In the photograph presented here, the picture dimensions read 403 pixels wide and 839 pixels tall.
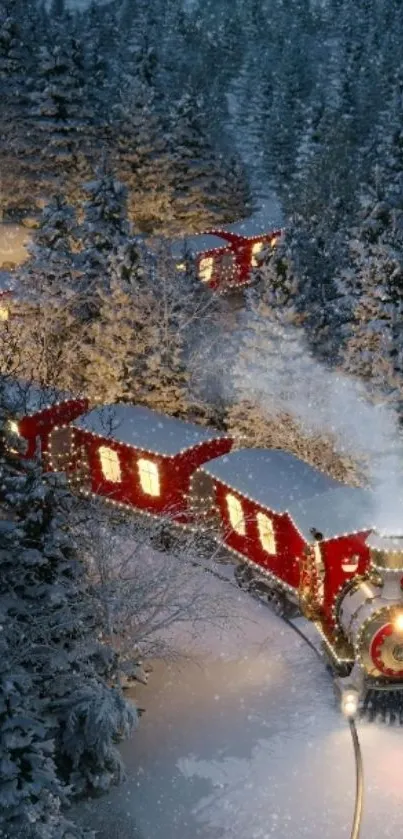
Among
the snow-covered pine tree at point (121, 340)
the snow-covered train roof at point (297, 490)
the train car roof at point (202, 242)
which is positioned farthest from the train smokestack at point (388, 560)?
the train car roof at point (202, 242)

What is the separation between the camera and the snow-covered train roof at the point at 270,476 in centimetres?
2548

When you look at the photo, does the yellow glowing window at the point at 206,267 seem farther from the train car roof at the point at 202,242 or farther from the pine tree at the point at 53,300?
the pine tree at the point at 53,300

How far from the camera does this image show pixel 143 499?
30.8 m

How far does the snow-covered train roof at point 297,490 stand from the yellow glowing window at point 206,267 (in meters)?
22.2

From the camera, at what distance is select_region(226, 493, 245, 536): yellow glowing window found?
26.9m

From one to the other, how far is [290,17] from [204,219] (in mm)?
72325

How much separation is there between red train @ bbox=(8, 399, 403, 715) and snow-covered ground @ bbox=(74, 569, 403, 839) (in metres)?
1.56

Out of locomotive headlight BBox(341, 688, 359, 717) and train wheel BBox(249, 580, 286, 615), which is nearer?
locomotive headlight BBox(341, 688, 359, 717)

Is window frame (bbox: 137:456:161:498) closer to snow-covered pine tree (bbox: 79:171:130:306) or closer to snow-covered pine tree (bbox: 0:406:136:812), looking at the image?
snow-covered pine tree (bbox: 79:171:130:306)

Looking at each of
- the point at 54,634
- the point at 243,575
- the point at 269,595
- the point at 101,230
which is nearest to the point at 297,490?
the point at 269,595

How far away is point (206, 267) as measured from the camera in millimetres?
48781

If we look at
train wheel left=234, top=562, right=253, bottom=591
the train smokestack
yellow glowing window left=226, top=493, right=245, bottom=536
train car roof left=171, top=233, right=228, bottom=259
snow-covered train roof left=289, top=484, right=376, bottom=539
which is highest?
the train smokestack

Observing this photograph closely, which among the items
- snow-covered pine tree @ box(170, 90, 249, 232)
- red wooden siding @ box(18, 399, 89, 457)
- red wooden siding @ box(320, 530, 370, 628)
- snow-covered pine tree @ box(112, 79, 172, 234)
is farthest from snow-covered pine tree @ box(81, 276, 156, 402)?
snow-covered pine tree @ box(170, 90, 249, 232)

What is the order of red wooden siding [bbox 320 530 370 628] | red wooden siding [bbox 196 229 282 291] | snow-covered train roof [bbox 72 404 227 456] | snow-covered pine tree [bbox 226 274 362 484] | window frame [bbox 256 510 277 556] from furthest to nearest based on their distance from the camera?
red wooden siding [bbox 196 229 282 291] → snow-covered pine tree [bbox 226 274 362 484] → snow-covered train roof [bbox 72 404 227 456] → window frame [bbox 256 510 277 556] → red wooden siding [bbox 320 530 370 628]
